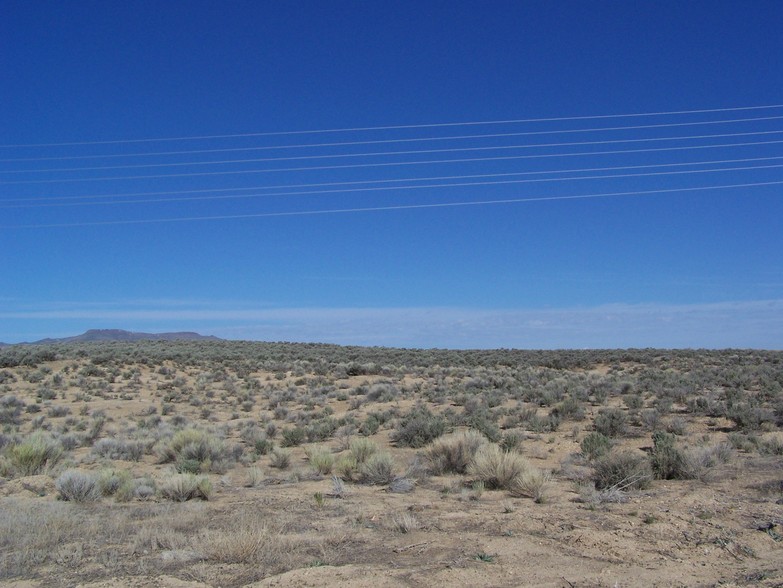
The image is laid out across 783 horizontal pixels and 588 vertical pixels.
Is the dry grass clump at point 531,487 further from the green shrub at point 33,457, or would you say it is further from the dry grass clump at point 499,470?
the green shrub at point 33,457

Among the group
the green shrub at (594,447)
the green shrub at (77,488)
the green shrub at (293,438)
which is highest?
the green shrub at (594,447)

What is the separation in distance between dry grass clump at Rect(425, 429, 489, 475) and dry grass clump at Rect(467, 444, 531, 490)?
1.29 metres

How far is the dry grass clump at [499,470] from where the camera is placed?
12000 mm

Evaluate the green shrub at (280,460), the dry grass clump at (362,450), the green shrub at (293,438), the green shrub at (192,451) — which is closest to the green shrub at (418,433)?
the green shrub at (293,438)

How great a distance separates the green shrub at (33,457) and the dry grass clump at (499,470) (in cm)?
954

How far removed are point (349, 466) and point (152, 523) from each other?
5.60 m

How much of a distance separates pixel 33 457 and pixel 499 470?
10511mm

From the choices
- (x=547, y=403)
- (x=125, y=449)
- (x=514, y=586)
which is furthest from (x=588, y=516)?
(x=547, y=403)

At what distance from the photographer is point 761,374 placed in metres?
34.0

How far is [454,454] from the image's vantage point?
47.3 feet

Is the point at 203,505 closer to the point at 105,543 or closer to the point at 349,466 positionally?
the point at 105,543

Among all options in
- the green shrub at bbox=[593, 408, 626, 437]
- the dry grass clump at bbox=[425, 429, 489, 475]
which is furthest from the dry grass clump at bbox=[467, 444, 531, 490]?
the green shrub at bbox=[593, 408, 626, 437]

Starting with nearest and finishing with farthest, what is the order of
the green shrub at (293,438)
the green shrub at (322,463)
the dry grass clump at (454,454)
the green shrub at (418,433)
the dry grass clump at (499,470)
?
the dry grass clump at (499,470), the dry grass clump at (454,454), the green shrub at (322,463), the green shrub at (418,433), the green shrub at (293,438)

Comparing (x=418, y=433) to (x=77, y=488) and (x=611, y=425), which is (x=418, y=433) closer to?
(x=611, y=425)
